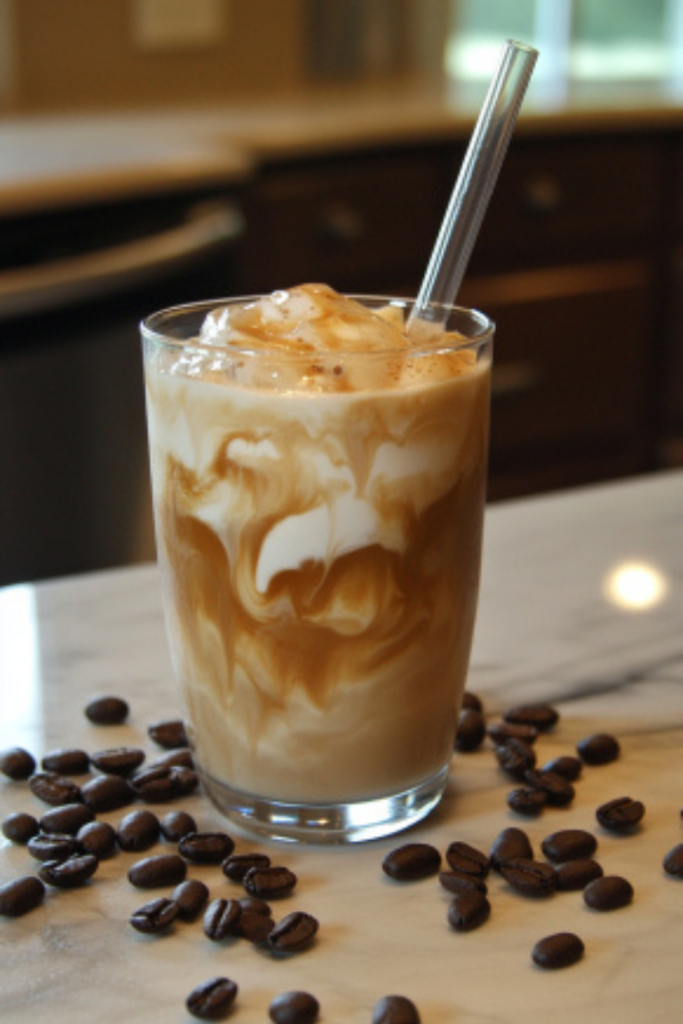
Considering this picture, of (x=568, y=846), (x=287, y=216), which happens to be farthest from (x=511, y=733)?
(x=287, y=216)

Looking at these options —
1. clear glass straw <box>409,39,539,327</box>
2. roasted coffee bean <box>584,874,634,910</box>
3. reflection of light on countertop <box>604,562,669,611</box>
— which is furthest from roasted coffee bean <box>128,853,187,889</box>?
reflection of light on countertop <box>604,562,669,611</box>

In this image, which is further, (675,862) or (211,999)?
(675,862)

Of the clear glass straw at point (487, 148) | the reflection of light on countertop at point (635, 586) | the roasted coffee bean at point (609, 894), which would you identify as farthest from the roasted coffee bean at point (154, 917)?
the reflection of light on countertop at point (635, 586)

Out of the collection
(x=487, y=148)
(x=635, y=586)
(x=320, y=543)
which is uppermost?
(x=487, y=148)

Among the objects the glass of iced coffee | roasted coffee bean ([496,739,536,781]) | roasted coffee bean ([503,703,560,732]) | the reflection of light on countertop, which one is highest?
the glass of iced coffee

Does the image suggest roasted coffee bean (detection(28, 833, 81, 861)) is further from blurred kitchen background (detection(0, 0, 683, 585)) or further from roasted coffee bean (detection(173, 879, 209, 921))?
blurred kitchen background (detection(0, 0, 683, 585))

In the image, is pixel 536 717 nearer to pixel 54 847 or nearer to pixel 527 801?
pixel 527 801
